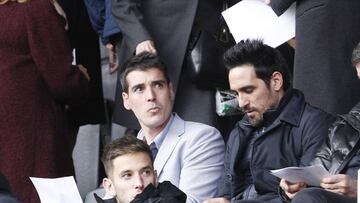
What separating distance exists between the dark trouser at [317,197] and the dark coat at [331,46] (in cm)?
161

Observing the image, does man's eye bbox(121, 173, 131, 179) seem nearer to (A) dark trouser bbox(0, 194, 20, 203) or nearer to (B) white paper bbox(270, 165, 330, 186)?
(A) dark trouser bbox(0, 194, 20, 203)

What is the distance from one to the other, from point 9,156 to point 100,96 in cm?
102

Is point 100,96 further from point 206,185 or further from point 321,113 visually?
point 321,113

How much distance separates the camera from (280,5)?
7906 millimetres

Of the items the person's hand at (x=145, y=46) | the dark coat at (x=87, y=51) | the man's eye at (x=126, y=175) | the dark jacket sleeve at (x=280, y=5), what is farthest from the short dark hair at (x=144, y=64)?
the dark coat at (x=87, y=51)

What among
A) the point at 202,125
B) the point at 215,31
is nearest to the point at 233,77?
the point at 202,125

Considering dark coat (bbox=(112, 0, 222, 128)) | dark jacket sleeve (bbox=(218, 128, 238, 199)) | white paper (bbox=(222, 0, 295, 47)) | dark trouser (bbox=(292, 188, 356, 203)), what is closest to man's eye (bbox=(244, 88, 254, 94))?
dark jacket sleeve (bbox=(218, 128, 238, 199))

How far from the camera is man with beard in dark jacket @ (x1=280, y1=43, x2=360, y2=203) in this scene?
21.5 ft

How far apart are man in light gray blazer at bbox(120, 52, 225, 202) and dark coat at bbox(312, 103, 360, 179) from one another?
87cm

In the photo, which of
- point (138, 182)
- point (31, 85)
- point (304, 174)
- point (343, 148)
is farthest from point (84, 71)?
point (304, 174)

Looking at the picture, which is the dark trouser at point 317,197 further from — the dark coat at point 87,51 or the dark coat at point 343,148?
the dark coat at point 87,51

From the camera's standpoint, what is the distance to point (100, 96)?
9.28m

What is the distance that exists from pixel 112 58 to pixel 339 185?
323 centimetres

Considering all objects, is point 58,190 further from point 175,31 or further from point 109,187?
point 175,31
